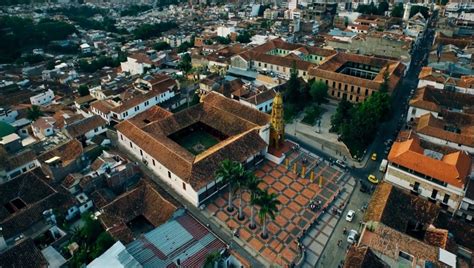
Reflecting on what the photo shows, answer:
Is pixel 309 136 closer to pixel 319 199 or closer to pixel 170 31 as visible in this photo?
pixel 319 199

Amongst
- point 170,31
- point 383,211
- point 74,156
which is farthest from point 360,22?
point 74,156

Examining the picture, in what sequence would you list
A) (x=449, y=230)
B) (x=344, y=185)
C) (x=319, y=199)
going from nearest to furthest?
1. (x=449, y=230)
2. (x=319, y=199)
3. (x=344, y=185)

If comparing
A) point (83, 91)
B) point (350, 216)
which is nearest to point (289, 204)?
point (350, 216)

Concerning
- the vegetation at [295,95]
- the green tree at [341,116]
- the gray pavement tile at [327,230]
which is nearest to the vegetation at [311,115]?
the vegetation at [295,95]

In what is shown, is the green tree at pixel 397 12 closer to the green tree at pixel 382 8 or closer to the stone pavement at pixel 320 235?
the green tree at pixel 382 8

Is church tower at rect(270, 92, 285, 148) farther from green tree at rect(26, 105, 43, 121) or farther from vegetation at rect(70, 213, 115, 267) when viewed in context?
green tree at rect(26, 105, 43, 121)

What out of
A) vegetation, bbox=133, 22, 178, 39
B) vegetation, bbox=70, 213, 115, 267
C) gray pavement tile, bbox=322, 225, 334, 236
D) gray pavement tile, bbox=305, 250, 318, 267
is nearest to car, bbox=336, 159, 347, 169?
gray pavement tile, bbox=322, 225, 334, 236
